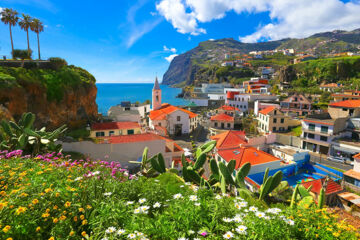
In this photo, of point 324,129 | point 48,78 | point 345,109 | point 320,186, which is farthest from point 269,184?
point 345,109

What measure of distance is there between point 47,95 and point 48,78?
2316mm

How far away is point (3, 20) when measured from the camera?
77.8 feet

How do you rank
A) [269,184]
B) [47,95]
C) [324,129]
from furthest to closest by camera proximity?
[324,129] → [47,95] → [269,184]

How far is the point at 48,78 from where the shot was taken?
2095cm

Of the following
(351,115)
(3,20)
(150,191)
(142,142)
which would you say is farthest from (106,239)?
(351,115)

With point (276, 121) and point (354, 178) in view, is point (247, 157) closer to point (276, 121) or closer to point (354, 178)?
point (354, 178)

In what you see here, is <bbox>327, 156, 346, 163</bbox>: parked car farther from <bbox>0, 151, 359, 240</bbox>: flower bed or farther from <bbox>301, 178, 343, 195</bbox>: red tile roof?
<bbox>0, 151, 359, 240</bbox>: flower bed

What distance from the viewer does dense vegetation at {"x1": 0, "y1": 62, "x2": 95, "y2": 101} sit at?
17159 mm

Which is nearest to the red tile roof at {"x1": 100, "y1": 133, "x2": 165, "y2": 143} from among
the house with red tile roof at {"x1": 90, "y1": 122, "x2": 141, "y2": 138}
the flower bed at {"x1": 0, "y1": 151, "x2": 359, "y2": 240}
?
the house with red tile roof at {"x1": 90, "y1": 122, "x2": 141, "y2": 138}

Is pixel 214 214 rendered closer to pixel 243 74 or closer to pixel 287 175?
pixel 287 175

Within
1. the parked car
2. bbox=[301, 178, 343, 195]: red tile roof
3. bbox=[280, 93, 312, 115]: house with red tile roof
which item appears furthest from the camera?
bbox=[280, 93, 312, 115]: house with red tile roof

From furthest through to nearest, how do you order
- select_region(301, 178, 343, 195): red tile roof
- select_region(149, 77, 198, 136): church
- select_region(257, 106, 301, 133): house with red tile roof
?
select_region(149, 77, 198, 136): church < select_region(257, 106, 301, 133): house with red tile roof < select_region(301, 178, 343, 195): red tile roof

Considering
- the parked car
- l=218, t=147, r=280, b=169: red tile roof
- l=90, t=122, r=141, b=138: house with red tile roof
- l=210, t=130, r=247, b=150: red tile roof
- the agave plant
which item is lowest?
the parked car

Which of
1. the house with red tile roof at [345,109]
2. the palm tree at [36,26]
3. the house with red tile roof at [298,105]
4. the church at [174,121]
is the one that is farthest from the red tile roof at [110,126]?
the house with red tile roof at [298,105]
